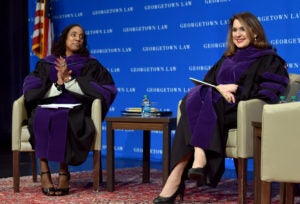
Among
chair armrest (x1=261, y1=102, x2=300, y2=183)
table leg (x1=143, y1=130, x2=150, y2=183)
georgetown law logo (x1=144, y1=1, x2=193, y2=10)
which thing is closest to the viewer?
chair armrest (x1=261, y1=102, x2=300, y2=183)

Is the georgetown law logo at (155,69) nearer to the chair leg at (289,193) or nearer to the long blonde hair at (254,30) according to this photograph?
the long blonde hair at (254,30)

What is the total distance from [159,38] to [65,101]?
6.94ft

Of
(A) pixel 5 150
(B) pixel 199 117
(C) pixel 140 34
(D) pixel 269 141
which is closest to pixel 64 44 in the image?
(B) pixel 199 117

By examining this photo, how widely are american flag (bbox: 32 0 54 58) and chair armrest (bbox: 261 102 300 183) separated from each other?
4935 millimetres

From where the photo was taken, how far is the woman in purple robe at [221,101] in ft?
11.1

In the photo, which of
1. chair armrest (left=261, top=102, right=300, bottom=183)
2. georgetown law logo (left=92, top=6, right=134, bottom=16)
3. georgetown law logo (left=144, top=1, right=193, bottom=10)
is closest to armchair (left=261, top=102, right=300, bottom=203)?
chair armrest (left=261, top=102, right=300, bottom=183)

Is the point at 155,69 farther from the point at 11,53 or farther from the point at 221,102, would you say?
the point at 11,53

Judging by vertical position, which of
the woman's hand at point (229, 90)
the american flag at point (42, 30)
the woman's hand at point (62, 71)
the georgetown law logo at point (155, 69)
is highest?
the american flag at point (42, 30)

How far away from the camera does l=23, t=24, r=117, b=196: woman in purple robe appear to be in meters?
3.93

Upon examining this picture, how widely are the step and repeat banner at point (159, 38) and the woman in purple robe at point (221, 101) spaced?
1.32 m

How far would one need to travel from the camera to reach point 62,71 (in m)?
4.16

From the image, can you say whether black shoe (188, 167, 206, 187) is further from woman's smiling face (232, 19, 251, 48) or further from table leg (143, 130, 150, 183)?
table leg (143, 130, 150, 183)

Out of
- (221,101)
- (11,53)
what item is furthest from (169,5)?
(11,53)

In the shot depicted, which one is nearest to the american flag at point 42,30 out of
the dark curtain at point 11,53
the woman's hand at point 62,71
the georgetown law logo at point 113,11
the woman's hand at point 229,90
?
the georgetown law logo at point 113,11
